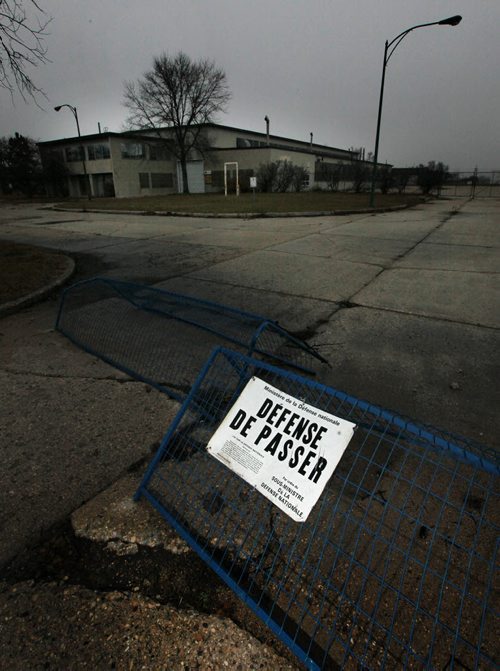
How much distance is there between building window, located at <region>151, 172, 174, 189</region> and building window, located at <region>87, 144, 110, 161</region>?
5.57 metres

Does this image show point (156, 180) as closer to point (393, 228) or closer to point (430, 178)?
point (430, 178)

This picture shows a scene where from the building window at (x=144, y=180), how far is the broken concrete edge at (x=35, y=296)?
40941 mm

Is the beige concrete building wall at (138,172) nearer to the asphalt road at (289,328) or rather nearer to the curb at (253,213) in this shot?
the curb at (253,213)

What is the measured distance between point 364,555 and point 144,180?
4841cm

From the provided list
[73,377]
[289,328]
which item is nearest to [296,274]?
[289,328]

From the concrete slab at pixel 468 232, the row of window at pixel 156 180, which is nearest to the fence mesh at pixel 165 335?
the concrete slab at pixel 468 232

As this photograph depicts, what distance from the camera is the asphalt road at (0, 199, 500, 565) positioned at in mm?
2693

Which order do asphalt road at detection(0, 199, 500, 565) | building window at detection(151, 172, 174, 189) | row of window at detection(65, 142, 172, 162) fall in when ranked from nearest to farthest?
asphalt road at detection(0, 199, 500, 565), row of window at detection(65, 142, 172, 162), building window at detection(151, 172, 174, 189)

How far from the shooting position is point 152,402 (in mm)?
3438

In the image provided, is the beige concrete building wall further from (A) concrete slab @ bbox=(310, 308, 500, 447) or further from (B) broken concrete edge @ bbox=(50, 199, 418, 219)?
(A) concrete slab @ bbox=(310, 308, 500, 447)

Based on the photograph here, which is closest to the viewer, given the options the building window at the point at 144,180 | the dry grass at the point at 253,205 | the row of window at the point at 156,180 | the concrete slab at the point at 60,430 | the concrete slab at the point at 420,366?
the concrete slab at the point at 60,430

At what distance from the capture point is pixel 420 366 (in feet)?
13.2

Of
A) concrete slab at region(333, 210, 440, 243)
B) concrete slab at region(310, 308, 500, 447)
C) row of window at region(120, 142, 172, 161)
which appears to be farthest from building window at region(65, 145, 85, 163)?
concrete slab at region(310, 308, 500, 447)

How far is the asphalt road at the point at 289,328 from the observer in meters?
2.69
